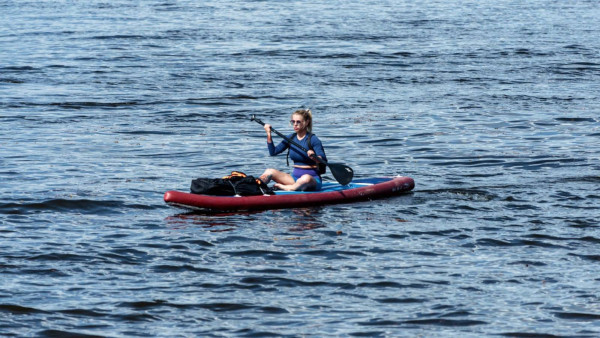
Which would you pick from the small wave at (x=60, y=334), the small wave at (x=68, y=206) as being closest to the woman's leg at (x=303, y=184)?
the small wave at (x=68, y=206)

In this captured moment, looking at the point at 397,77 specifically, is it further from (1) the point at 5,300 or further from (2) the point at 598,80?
(1) the point at 5,300

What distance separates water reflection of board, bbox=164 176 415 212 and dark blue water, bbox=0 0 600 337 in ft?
0.50

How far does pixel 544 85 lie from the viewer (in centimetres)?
2339

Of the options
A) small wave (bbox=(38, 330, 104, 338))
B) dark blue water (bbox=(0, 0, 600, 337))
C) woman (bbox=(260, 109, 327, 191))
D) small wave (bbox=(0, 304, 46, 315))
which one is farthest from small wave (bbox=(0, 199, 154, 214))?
small wave (bbox=(38, 330, 104, 338))

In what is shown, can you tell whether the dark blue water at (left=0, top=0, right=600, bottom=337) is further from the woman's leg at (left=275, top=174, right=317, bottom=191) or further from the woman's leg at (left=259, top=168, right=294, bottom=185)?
the woman's leg at (left=259, top=168, right=294, bottom=185)

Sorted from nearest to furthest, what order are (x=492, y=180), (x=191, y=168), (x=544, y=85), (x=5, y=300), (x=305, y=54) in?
(x=5, y=300) < (x=492, y=180) < (x=191, y=168) < (x=544, y=85) < (x=305, y=54)

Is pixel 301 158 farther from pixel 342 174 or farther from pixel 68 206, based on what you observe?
pixel 68 206

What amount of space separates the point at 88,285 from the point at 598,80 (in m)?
18.0

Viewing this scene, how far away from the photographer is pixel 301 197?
12047 mm

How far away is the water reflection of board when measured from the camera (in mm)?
11578

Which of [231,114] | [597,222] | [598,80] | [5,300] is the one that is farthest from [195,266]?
[598,80]

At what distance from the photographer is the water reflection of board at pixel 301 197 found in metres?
11.6

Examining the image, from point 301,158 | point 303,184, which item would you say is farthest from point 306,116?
point 303,184

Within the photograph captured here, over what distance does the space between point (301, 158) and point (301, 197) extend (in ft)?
2.44
